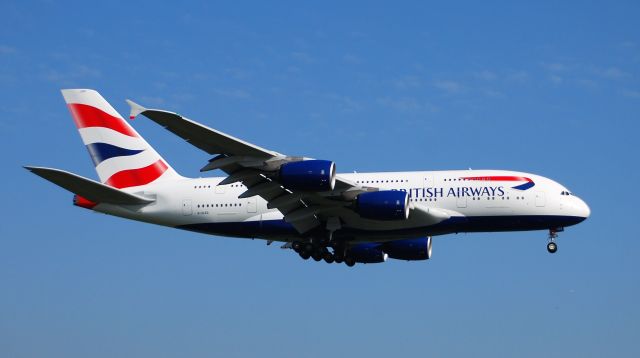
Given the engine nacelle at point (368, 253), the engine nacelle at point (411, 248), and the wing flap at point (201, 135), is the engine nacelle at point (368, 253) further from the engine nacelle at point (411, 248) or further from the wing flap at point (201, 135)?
the wing flap at point (201, 135)

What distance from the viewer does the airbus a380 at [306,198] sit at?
39.1m

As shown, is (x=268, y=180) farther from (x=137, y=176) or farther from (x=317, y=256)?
(x=137, y=176)

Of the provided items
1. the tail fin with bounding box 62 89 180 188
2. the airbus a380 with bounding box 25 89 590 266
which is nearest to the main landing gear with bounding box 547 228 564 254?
the airbus a380 with bounding box 25 89 590 266

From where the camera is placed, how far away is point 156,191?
150ft

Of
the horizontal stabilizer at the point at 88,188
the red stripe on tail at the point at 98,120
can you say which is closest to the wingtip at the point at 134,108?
the horizontal stabilizer at the point at 88,188

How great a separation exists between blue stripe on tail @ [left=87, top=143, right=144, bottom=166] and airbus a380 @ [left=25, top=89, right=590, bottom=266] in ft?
0.16

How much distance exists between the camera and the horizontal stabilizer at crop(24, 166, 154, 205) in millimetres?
39562

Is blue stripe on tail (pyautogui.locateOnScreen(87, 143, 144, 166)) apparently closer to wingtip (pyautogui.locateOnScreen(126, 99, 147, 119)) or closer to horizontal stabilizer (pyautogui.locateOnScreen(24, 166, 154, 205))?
horizontal stabilizer (pyautogui.locateOnScreen(24, 166, 154, 205))

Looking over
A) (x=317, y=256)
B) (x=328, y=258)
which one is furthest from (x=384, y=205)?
(x=328, y=258)

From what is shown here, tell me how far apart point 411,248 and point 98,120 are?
16.3 meters

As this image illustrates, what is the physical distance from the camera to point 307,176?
3847 centimetres

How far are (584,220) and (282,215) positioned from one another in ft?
42.4

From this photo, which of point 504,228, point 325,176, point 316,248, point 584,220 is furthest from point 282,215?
point 584,220

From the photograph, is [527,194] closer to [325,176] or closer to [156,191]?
[325,176]
